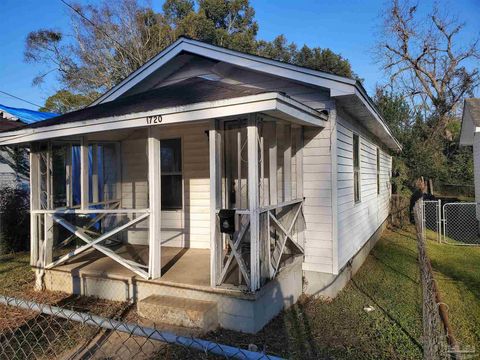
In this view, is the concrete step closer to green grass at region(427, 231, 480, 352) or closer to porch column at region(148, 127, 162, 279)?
porch column at region(148, 127, 162, 279)

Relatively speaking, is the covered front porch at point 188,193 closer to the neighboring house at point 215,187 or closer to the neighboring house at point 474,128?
the neighboring house at point 215,187

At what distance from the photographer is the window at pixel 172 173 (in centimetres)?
720

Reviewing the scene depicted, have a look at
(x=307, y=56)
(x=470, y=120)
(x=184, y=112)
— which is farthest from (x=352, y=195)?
(x=307, y=56)

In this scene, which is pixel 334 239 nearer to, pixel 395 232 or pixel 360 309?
pixel 360 309

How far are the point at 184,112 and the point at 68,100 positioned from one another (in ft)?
79.8

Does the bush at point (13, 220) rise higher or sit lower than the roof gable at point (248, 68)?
lower

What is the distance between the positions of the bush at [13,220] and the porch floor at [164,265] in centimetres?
338

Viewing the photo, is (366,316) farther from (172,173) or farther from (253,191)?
(172,173)

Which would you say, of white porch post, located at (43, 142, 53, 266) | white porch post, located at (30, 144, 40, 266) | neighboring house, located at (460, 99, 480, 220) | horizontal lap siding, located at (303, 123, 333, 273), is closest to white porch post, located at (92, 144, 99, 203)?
white porch post, located at (43, 142, 53, 266)

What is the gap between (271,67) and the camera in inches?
222

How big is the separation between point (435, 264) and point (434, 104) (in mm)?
20201

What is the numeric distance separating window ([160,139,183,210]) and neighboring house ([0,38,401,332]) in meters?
0.03

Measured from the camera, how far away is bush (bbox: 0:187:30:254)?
8883 mm

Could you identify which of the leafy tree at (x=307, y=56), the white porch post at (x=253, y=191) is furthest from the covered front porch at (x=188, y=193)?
the leafy tree at (x=307, y=56)
